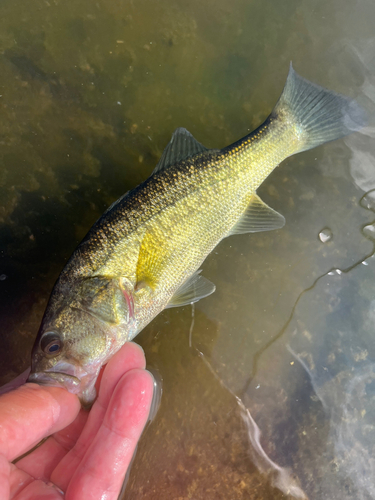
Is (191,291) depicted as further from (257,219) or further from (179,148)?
(179,148)

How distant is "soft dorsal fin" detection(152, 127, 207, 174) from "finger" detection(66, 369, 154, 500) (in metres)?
1.39

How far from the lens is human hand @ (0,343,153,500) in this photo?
1.49m

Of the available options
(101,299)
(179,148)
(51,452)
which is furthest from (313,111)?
(51,452)

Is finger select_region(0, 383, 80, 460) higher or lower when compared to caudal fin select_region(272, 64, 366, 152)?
lower

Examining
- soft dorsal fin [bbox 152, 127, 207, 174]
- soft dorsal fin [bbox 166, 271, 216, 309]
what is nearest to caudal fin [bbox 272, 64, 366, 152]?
soft dorsal fin [bbox 152, 127, 207, 174]

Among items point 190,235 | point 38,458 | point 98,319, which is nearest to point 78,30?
point 190,235

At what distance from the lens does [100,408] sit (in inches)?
71.8

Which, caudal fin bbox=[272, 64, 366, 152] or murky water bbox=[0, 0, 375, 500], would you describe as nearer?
caudal fin bbox=[272, 64, 366, 152]

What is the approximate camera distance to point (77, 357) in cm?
163

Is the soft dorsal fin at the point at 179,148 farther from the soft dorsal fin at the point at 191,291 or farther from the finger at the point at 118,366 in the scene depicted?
the finger at the point at 118,366

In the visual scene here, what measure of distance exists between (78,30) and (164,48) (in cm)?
69

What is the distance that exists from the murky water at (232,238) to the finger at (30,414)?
83 cm

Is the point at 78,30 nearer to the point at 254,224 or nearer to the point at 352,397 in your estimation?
the point at 254,224

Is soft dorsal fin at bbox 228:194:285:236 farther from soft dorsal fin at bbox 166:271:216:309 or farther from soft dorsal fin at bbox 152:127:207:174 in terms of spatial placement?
soft dorsal fin at bbox 152:127:207:174
